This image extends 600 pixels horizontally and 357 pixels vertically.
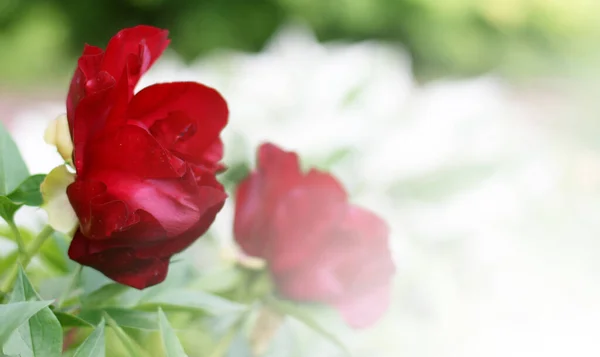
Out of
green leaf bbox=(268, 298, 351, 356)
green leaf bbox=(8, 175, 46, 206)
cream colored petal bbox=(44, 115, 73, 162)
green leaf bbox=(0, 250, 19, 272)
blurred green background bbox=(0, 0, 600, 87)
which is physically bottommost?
blurred green background bbox=(0, 0, 600, 87)

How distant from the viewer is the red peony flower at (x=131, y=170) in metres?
0.18

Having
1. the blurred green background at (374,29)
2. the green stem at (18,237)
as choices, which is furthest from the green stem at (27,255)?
the blurred green background at (374,29)

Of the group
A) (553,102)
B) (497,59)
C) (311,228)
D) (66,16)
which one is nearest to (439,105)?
(311,228)

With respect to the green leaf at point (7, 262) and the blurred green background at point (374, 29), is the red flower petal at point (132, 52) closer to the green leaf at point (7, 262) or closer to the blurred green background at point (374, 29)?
the green leaf at point (7, 262)

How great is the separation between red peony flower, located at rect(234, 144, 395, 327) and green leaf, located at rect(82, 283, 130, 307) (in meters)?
0.05

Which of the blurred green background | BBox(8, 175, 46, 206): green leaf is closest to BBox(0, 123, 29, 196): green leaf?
BBox(8, 175, 46, 206): green leaf

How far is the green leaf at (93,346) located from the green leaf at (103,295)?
0.11 ft

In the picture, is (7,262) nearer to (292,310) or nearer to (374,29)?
(292,310)

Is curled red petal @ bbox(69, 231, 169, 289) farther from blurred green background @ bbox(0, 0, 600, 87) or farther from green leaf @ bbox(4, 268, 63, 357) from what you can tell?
blurred green background @ bbox(0, 0, 600, 87)

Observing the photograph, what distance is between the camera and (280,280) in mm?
257

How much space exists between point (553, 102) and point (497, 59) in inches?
7.9

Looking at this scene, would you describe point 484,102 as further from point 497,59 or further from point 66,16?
point 66,16

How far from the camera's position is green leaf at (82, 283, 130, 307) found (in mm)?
209

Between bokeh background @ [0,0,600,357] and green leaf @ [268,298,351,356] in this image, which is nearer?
green leaf @ [268,298,351,356]
